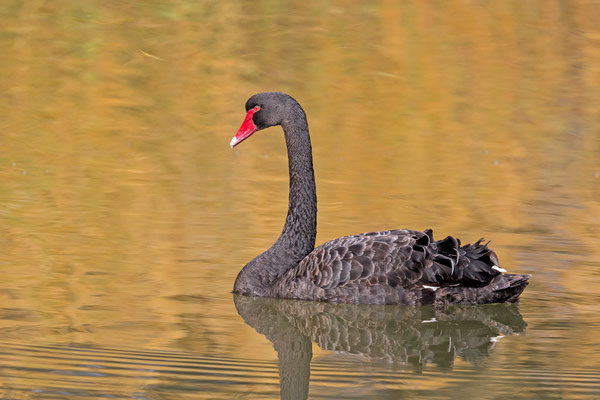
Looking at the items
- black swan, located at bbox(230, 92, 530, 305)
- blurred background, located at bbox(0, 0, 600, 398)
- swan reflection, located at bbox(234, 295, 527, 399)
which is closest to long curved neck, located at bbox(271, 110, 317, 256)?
black swan, located at bbox(230, 92, 530, 305)

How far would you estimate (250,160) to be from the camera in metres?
12.0

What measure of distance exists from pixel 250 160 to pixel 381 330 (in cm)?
605

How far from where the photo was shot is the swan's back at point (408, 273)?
21.1 feet

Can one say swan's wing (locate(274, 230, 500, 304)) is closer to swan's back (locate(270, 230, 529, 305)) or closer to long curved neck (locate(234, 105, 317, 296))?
swan's back (locate(270, 230, 529, 305))

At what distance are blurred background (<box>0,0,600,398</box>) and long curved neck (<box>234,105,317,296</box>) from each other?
360 millimetres

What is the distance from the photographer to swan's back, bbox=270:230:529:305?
644 cm

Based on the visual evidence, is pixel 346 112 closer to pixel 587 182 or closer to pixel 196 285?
pixel 587 182

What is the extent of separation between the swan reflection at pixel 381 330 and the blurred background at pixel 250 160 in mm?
115

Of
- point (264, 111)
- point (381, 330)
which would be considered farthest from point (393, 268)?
point (264, 111)

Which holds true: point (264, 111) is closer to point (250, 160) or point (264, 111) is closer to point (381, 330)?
point (381, 330)

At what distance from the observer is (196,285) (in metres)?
6.95

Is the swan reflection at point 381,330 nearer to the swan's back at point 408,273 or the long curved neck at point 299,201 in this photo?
the swan's back at point 408,273

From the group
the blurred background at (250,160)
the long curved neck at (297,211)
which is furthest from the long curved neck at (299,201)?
the blurred background at (250,160)

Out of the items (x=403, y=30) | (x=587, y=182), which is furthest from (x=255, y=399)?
(x=403, y=30)
